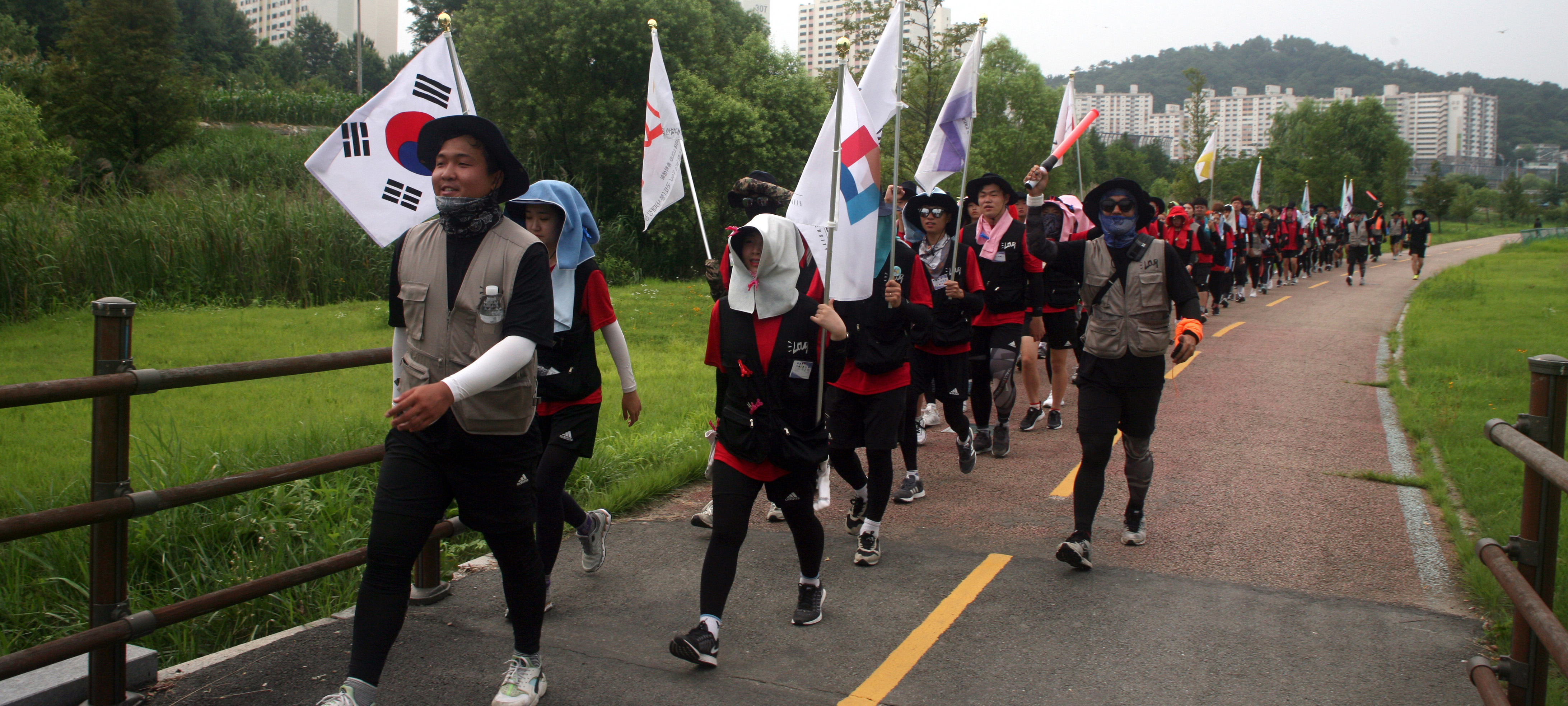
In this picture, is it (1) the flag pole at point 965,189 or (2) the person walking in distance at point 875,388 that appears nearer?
(2) the person walking in distance at point 875,388

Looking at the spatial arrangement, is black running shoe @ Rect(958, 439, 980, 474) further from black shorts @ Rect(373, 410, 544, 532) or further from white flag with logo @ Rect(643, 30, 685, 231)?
black shorts @ Rect(373, 410, 544, 532)

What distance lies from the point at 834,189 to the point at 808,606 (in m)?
1.77

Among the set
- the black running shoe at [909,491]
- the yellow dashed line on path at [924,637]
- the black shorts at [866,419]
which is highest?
the black shorts at [866,419]

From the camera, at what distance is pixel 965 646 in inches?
171

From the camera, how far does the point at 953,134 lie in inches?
292

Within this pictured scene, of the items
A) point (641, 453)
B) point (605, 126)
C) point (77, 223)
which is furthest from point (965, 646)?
point (605, 126)

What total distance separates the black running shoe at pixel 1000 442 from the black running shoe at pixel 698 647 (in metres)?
4.24

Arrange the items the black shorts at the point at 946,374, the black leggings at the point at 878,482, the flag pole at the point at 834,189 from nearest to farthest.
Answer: the flag pole at the point at 834,189, the black leggings at the point at 878,482, the black shorts at the point at 946,374

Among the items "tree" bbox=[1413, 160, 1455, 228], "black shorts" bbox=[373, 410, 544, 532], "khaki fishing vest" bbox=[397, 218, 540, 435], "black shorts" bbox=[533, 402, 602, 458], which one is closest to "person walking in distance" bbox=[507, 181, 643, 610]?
"black shorts" bbox=[533, 402, 602, 458]

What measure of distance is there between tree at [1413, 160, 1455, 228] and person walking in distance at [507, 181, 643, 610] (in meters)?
72.2

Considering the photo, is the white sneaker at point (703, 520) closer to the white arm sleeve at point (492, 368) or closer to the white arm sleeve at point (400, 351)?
the white arm sleeve at point (400, 351)

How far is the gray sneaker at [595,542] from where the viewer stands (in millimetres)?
5168

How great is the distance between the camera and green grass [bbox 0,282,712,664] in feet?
15.7

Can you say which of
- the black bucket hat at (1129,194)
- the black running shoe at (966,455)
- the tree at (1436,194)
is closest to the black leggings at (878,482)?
the black bucket hat at (1129,194)
